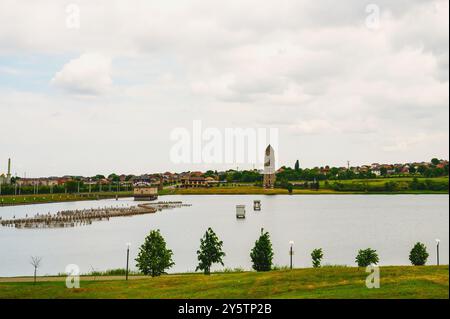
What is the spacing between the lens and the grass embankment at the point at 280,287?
78.4 feet

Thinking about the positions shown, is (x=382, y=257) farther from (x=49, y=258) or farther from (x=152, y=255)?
(x=49, y=258)

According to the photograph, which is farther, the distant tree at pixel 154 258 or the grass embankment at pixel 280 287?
the distant tree at pixel 154 258

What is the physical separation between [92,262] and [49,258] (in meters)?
8.69

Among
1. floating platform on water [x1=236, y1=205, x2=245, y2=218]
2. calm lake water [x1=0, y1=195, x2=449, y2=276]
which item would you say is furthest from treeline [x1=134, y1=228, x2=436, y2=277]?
floating platform on water [x1=236, y1=205, x2=245, y2=218]

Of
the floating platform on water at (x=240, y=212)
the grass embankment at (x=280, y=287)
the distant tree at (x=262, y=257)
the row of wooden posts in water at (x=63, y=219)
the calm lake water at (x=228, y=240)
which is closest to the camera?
the grass embankment at (x=280, y=287)

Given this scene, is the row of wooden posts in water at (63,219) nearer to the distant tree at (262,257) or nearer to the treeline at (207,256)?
the treeline at (207,256)

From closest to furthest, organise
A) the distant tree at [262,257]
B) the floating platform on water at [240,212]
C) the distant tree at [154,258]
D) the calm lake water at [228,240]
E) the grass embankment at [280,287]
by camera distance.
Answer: the grass embankment at [280,287]
the distant tree at [154,258]
the distant tree at [262,257]
the calm lake water at [228,240]
the floating platform on water at [240,212]

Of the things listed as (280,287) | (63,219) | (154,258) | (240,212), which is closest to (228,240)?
(154,258)

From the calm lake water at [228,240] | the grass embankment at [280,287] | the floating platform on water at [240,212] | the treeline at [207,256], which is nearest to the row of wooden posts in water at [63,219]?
the calm lake water at [228,240]

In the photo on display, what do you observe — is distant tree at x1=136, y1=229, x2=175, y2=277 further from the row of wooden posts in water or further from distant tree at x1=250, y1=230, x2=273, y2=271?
the row of wooden posts in water

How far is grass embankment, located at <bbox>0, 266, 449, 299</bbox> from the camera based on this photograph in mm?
23906

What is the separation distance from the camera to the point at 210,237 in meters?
46.0

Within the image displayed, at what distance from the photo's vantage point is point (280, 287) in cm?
Answer: 2700
